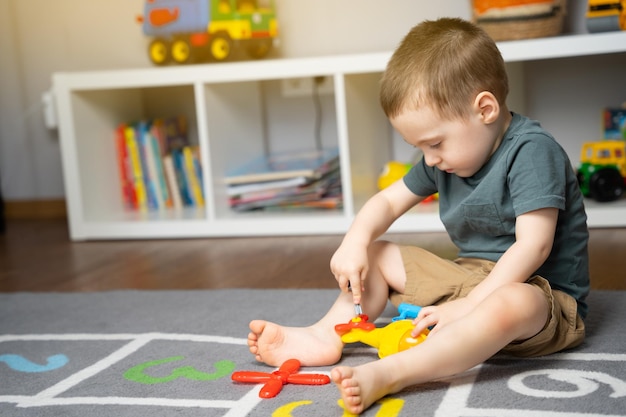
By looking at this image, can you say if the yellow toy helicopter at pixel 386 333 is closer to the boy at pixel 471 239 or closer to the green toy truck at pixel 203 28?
the boy at pixel 471 239

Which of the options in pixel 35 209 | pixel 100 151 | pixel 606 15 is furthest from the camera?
pixel 35 209

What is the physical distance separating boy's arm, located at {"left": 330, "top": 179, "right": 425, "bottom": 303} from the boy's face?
0.15 metres

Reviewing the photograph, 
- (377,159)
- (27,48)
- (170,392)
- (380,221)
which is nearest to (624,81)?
(377,159)

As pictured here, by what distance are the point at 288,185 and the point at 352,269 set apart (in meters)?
1.02

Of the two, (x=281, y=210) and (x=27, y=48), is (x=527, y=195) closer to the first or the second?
(x=281, y=210)

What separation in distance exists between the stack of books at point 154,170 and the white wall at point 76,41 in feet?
0.90

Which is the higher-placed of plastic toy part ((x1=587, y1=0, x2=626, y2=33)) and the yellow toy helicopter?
plastic toy part ((x1=587, y1=0, x2=626, y2=33))

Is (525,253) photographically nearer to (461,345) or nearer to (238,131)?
(461,345)

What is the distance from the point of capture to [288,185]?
2.03 metres

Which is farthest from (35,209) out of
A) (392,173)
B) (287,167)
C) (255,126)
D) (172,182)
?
(392,173)

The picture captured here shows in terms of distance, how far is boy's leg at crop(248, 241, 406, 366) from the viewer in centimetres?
99

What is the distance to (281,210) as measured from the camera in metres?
2.08

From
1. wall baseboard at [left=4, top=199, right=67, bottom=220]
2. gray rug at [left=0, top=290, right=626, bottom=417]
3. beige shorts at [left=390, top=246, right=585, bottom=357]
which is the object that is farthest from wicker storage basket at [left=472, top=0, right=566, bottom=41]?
wall baseboard at [left=4, top=199, right=67, bottom=220]

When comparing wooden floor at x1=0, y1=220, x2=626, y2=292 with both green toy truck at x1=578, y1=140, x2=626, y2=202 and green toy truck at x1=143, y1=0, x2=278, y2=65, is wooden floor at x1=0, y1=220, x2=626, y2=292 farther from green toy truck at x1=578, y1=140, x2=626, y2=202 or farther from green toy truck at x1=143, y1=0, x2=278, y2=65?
green toy truck at x1=143, y1=0, x2=278, y2=65
